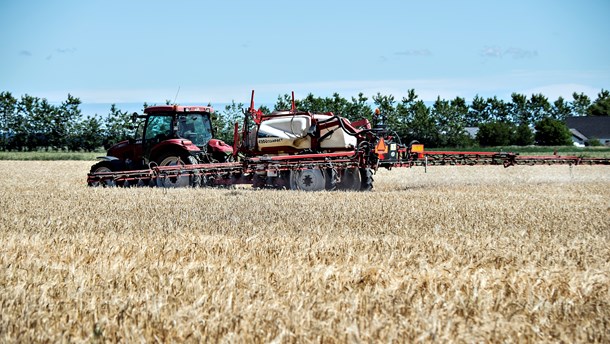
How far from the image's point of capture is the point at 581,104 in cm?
11294

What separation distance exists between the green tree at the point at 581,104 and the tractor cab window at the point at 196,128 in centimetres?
10363

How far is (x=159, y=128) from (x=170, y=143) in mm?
595

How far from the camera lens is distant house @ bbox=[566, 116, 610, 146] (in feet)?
283

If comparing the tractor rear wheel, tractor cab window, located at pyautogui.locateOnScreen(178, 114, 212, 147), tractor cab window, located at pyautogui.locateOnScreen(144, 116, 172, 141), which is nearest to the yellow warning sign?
the tractor rear wheel

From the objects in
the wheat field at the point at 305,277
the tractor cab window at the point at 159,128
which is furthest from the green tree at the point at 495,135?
the wheat field at the point at 305,277

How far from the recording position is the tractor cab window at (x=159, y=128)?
17.0 m

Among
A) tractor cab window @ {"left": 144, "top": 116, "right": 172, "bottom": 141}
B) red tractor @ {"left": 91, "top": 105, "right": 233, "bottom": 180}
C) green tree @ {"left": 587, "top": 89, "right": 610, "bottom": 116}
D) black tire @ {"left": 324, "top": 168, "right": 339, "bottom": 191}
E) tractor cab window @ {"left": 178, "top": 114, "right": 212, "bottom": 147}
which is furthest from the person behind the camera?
green tree @ {"left": 587, "top": 89, "right": 610, "bottom": 116}

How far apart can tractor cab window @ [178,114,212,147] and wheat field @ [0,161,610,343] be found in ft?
21.4

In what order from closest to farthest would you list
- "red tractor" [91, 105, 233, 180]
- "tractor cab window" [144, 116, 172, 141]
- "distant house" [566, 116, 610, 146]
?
"red tractor" [91, 105, 233, 180], "tractor cab window" [144, 116, 172, 141], "distant house" [566, 116, 610, 146]

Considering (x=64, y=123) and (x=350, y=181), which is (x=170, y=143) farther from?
(x=64, y=123)

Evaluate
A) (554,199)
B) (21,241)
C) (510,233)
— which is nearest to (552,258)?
(510,233)

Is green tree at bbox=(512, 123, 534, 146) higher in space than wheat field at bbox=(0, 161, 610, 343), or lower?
higher

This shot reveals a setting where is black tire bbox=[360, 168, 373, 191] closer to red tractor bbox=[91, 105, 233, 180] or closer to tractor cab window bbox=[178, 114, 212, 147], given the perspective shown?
red tractor bbox=[91, 105, 233, 180]

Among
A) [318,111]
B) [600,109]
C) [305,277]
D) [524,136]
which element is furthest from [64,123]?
[600,109]
